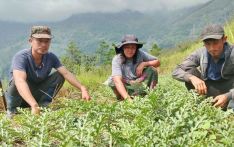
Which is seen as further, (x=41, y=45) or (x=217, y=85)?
(x=41, y=45)

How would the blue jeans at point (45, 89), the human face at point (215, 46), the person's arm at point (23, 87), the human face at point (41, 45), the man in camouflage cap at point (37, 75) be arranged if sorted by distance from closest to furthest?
1. the human face at point (215, 46)
2. the person's arm at point (23, 87)
3. the man in camouflage cap at point (37, 75)
4. the human face at point (41, 45)
5. the blue jeans at point (45, 89)

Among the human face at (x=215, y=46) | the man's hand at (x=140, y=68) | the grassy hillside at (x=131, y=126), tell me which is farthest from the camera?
the man's hand at (x=140, y=68)

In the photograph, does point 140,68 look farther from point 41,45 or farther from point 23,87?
point 23,87

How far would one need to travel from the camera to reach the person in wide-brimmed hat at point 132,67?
7.22 meters

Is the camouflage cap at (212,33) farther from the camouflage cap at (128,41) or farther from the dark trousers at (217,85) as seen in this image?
the camouflage cap at (128,41)

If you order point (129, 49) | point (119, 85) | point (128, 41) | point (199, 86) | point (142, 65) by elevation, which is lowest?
point (119, 85)

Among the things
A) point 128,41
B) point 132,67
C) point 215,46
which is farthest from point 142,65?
point 215,46

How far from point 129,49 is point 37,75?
137cm

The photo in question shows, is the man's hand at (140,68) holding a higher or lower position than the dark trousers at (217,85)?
higher

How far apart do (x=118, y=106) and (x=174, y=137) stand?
1.23 metres

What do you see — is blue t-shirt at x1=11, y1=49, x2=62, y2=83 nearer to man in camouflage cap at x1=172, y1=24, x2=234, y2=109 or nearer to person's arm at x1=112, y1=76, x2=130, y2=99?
person's arm at x1=112, y1=76, x2=130, y2=99

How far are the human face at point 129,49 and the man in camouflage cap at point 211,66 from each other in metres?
1.08

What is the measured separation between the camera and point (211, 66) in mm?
6145

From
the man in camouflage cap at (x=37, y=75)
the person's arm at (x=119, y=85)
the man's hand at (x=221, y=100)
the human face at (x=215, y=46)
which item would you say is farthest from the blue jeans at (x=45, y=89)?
the man's hand at (x=221, y=100)
